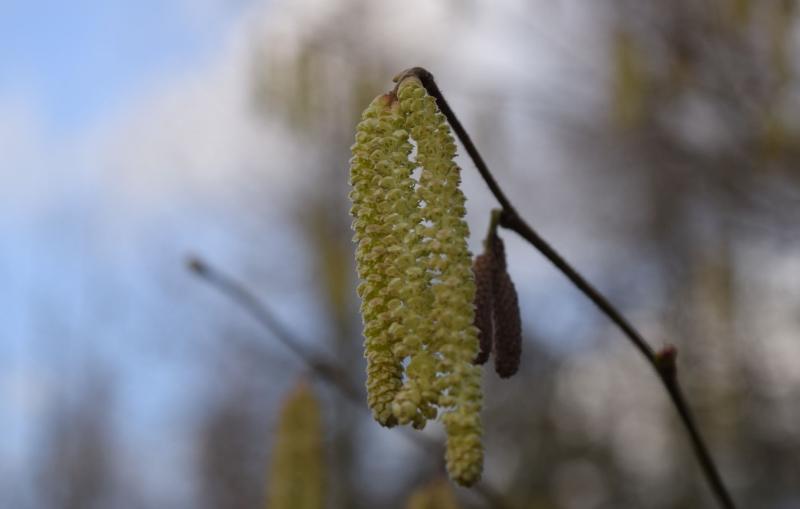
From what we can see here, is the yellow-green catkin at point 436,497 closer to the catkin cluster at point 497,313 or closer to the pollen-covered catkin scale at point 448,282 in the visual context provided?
the catkin cluster at point 497,313

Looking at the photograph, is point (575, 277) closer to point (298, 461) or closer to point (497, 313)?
point (497, 313)

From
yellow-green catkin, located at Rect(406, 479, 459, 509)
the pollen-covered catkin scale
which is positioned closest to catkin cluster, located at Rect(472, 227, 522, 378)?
the pollen-covered catkin scale

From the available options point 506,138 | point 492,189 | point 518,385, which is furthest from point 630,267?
point 492,189

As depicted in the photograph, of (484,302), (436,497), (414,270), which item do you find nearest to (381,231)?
(414,270)

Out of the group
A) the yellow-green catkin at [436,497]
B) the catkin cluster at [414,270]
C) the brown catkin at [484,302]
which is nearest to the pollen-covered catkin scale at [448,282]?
the catkin cluster at [414,270]

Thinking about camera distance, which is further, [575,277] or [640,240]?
[640,240]

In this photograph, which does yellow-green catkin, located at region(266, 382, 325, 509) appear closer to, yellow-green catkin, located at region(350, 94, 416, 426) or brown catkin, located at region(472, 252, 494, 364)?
brown catkin, located at region(472, 252, 494, 364)
